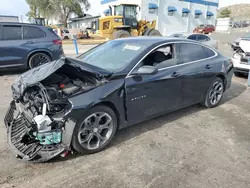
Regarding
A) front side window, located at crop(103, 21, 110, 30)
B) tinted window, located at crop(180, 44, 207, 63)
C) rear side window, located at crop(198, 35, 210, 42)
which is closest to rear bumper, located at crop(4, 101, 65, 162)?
tinted window, located at crop(180, 44, 207, 63)

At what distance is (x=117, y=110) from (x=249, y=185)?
1901 mm

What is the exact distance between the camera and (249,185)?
8.78ft

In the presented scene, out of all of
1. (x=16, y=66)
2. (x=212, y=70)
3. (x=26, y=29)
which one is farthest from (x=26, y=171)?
(x=26, y=29)

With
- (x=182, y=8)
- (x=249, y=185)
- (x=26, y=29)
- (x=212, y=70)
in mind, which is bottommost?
(x=249, y=185)

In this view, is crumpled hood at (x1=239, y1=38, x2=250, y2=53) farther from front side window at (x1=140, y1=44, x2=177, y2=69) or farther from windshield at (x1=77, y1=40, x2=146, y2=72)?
windshield at (x1=77, y1=40, x2=146, y2=72)

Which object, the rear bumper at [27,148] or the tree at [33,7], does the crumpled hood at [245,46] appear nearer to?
the rear bumper at [27,148]

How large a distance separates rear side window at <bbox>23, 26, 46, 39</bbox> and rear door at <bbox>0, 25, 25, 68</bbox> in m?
0.16

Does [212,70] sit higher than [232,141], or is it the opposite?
[212,70]

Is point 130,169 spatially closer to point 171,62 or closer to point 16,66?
point 171,62

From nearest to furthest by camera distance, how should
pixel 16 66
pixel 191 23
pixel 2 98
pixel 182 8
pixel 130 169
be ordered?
pixel 130 169 < pixel 2 98 < pixel 16 66 < pixel 182 8 < pixel 191 23

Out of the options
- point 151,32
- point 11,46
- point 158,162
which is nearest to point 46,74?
point 158,162

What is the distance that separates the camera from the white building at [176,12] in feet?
111

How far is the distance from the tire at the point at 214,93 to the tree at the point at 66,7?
41386 millimetres

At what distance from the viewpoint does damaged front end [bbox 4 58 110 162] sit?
2830 mm
